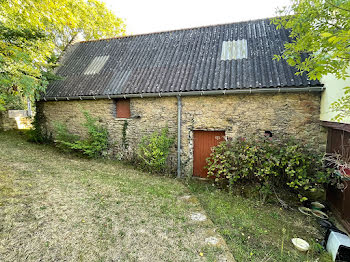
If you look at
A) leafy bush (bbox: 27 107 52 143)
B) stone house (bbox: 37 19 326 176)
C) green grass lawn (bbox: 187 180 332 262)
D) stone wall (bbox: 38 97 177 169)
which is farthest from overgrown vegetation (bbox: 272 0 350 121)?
leafy bush (bbox: 27 107 52 143)

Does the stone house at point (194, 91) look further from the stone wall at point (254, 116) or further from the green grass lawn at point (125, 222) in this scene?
the green grass lawn at point (125, 222)

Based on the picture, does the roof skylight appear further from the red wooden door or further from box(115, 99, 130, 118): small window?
the red wooden door

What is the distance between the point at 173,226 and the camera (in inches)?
133

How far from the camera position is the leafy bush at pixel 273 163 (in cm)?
454

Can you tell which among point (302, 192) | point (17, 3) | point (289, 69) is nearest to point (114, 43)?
point (17, 3)

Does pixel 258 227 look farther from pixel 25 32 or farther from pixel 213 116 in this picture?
pixel 25 32

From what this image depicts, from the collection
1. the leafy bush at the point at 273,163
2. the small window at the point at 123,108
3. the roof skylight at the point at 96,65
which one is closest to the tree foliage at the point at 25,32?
the roof skylight at the point at 96,65

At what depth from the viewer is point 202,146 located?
6363 mm

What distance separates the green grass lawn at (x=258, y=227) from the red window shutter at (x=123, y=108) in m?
4.17

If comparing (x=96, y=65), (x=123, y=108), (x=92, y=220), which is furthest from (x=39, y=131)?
(x=92, y=220)

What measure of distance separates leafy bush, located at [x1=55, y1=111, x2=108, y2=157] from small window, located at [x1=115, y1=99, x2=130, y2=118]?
969mm

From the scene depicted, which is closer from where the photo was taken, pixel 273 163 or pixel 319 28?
pixel 319 28

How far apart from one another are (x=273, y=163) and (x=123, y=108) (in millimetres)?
5713

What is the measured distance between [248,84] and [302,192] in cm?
356
